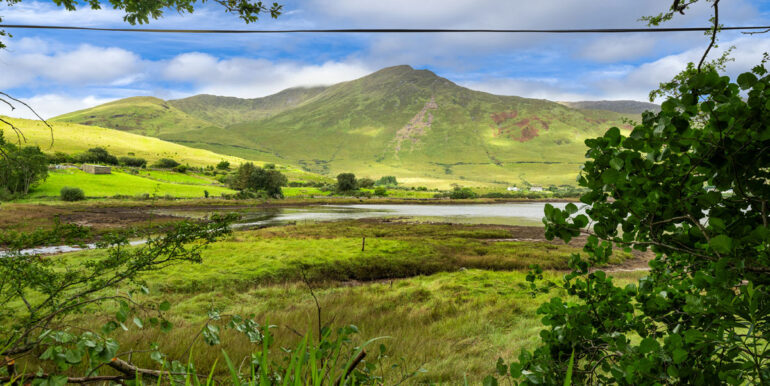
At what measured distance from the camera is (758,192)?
69.3 inches

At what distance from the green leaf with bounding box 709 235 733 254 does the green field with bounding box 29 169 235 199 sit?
8404 cm

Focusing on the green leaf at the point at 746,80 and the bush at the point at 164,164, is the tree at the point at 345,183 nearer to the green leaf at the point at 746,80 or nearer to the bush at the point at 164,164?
the bush at the point at 164,164

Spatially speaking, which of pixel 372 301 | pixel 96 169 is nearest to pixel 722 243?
pixel 372 301

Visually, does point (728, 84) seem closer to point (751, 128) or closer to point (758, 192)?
point (751, 128)

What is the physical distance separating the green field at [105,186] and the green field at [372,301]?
66719 millimetres

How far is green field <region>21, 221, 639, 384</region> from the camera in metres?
5.70

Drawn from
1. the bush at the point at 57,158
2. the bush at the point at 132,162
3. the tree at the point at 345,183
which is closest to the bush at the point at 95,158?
the bush at the point at 57,158

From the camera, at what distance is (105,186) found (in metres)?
84.1

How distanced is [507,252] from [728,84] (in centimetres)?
2800

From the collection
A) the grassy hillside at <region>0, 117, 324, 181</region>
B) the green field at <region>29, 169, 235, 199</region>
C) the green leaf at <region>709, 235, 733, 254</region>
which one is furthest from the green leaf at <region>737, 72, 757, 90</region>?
the grassy hillside at <region>0, 117, 324, 181</region>

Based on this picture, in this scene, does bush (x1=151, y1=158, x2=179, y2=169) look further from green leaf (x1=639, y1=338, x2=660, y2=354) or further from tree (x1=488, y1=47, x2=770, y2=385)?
green leaf (x1=639, y1=338, x2=660, y2=354)

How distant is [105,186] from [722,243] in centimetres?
10853

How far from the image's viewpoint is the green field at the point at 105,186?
73.0m

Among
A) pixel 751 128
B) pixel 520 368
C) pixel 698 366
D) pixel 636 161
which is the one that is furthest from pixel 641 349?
pixel 751 128
